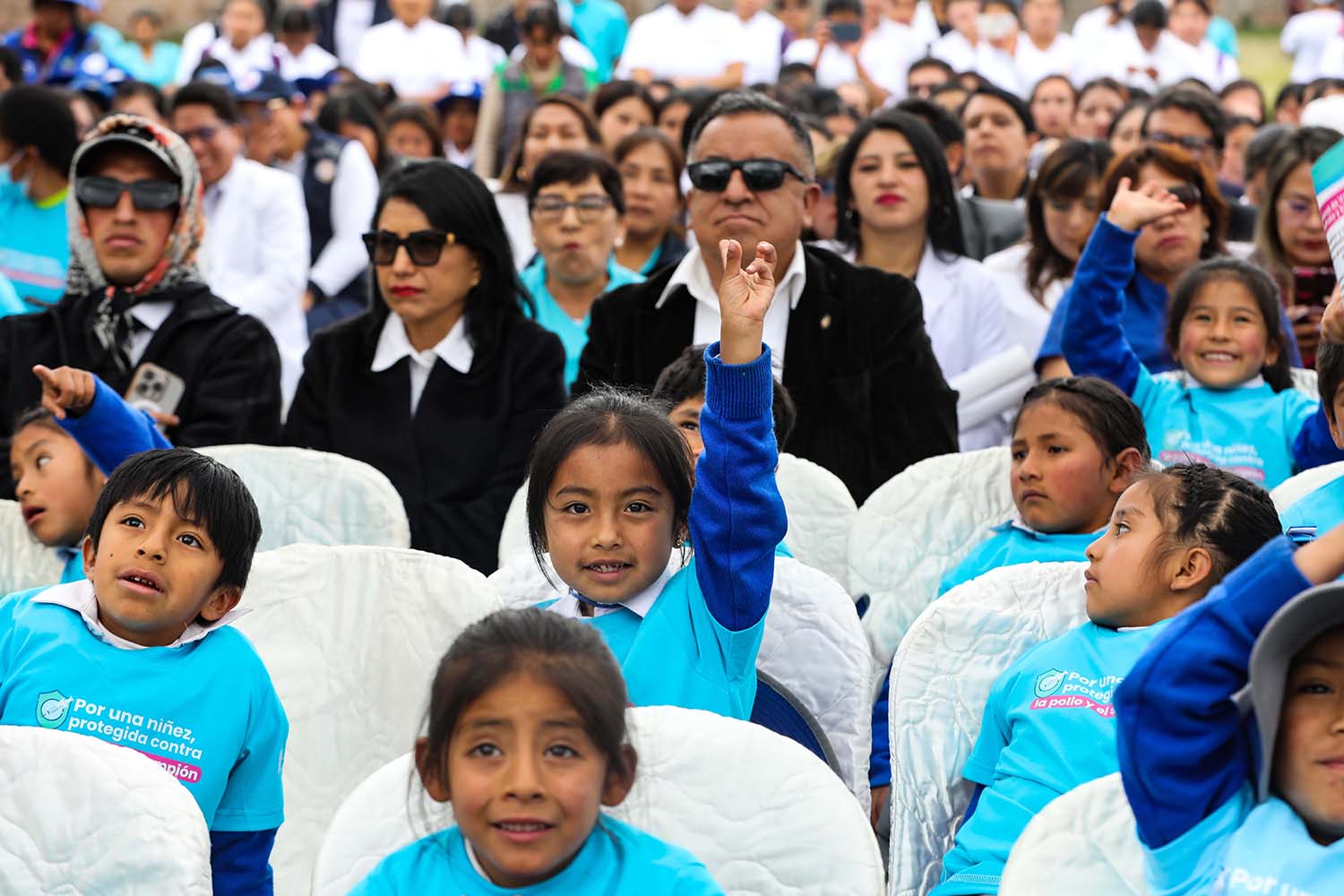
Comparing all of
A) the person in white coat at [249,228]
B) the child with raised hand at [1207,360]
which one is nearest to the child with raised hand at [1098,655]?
the child with raised hand at [1207,360]

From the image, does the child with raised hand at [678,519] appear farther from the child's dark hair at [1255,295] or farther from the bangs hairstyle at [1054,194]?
the bangs hairstyle at [1054,194]

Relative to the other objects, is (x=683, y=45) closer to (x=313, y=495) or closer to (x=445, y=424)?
(x=445, y=424)

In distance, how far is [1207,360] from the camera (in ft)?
13.5

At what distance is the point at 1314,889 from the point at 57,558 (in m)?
2.56

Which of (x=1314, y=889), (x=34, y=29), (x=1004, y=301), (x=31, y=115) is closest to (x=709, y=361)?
(x=1314, y=889)

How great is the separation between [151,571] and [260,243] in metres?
3.98

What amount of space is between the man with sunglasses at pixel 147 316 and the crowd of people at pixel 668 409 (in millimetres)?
11

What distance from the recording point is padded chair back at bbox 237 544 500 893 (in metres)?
3.01

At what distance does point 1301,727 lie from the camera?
75.5 inches

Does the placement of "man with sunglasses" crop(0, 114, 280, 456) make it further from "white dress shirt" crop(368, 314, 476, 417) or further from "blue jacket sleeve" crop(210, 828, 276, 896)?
"blue jacket sleeve" crop(210, 828, 276, 896)

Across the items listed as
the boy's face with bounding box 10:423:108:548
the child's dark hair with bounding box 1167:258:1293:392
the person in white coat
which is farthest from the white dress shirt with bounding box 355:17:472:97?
the boy's face with bounding box 10:423:108:548

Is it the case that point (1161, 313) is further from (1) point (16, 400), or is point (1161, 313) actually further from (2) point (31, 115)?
(2) point (31, 115)

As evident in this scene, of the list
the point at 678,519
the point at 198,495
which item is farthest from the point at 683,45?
the point at 198,495

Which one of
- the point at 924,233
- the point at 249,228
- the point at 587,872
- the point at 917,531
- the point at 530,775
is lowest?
the point at 587,872
